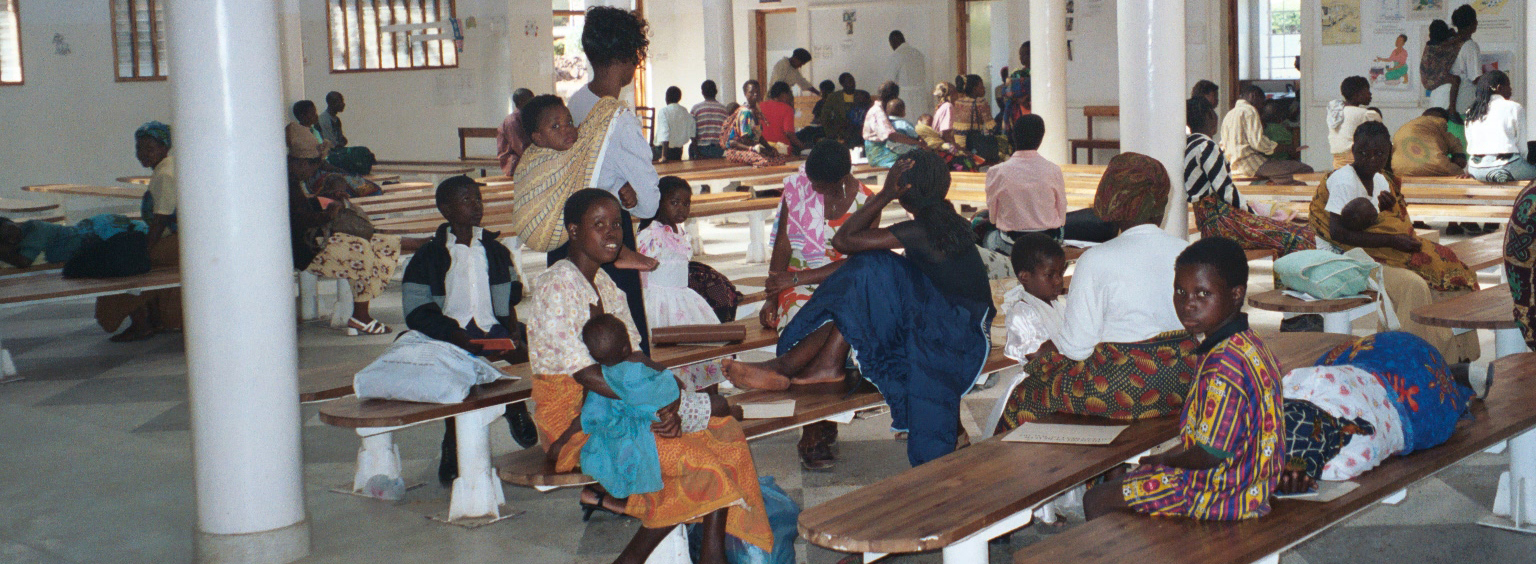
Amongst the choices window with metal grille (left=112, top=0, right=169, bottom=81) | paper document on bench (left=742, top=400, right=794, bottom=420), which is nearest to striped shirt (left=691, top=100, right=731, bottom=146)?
window with metal grille (left=112, top=0, right=169, bottom=81)

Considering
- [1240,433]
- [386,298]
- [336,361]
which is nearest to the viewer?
[1240,433]

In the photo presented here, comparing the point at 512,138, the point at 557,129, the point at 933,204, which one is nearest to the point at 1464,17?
the point at 512,138

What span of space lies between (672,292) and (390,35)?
44.8 feet

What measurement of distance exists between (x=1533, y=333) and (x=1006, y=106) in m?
11.4

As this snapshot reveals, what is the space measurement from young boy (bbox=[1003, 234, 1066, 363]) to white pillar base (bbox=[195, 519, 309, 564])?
7.32ft

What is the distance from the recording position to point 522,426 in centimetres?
534

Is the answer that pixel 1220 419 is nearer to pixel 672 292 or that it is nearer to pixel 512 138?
pixel 672 292

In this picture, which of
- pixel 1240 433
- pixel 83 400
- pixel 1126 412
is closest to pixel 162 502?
pixel 83 400

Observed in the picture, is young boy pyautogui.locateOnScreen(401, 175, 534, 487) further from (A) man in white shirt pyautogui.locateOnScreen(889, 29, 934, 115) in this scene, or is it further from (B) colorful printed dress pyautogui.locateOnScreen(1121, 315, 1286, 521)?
(A) man in white shirt pyautogui.locateOnScreen(889, 29, 934, 115)

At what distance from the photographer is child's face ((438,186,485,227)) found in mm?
4957

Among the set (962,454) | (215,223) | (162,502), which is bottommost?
(162,502)

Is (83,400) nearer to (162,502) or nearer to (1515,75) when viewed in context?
(162,502)

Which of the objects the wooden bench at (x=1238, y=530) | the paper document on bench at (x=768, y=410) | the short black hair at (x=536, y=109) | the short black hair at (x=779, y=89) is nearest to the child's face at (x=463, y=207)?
the short black hair at (x=536, y=109)

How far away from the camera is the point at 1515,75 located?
12812 mm
